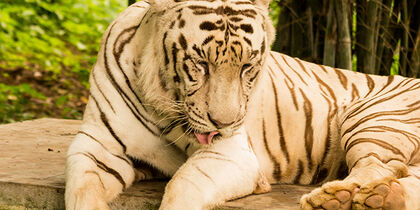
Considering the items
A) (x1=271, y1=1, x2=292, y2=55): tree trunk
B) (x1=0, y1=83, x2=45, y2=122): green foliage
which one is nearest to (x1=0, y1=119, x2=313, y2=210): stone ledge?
(x1=271, y1=1, x2=292, y2=55): tree trunk

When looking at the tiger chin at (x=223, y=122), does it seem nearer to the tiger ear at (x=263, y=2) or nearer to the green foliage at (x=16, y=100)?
the tiger ear at (x=263, y=2)

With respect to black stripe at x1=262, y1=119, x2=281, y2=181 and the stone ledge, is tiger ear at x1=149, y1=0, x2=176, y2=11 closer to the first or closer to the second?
the stone ledge

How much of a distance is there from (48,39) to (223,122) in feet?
21.1

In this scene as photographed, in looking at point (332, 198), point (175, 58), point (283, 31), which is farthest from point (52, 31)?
point (332, 198)

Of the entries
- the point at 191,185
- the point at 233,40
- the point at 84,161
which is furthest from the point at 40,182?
the point at 233,40

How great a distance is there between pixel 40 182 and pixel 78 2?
23.6ft

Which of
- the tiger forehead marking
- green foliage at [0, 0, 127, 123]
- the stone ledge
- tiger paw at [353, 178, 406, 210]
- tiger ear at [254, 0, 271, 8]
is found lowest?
green foliage at [0, 0, 127, 123]

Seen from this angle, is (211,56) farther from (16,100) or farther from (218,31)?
(16,100)

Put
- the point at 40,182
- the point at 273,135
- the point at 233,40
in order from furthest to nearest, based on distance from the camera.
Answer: the point at 273,135
the point at 40,182
the point at 233,40

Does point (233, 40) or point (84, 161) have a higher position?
point (233, 40)

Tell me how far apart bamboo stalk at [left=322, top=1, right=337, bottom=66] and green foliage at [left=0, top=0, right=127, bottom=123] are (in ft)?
11.2

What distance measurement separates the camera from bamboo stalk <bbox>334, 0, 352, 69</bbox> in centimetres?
351

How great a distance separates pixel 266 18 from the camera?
2.35m

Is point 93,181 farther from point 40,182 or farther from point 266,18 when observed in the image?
point 266,18
